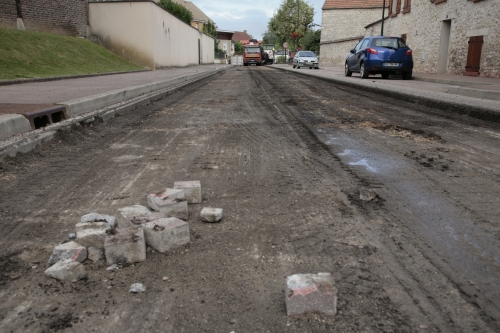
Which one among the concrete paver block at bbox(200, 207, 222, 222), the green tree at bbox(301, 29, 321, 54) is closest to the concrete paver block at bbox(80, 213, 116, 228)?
the concrete paver block at bbox(200, 207, 222, 222)

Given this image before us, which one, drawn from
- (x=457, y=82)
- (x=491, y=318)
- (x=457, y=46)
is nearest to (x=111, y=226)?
(x=491, y=318)

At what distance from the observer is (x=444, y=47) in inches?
→ 837

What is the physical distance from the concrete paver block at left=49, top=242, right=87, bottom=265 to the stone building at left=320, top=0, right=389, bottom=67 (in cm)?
4525

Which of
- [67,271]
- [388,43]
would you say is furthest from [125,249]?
[388,43]

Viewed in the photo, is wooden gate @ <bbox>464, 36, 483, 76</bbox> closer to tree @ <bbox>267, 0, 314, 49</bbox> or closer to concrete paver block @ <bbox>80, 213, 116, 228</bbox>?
concrete paver block @ <bbox>80, 213, 116, 228</bbox>

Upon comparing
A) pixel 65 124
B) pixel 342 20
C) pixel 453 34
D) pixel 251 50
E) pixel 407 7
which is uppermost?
pixel 342 20

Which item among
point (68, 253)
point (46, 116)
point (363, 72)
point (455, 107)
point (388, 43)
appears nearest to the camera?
point (68, 253)

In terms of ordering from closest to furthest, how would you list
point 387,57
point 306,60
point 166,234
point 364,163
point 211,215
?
point 166,234
point 211,215
point 364,163
point 387,57
point 306,60

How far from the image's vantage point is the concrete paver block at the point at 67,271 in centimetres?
198

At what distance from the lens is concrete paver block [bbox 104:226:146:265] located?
213 cm

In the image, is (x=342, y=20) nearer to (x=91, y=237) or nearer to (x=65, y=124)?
(x=65, y=124)

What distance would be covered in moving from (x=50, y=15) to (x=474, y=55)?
65.8ft

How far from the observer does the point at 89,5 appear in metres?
23.2

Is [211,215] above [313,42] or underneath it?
underneath
